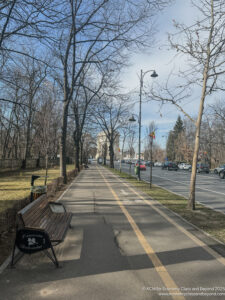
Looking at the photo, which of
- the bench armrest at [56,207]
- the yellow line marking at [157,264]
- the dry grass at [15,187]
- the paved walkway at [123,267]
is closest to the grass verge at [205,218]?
the paved walkway at [123,267]

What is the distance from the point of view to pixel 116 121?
4444 centimetres

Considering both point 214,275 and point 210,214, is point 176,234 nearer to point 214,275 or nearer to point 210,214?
point 214,275

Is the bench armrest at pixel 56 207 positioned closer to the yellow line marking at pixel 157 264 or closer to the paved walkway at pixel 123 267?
the paved walkway at pixel 123 267

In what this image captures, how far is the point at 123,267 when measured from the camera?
3.85m

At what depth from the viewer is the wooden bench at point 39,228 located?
3.89 metres

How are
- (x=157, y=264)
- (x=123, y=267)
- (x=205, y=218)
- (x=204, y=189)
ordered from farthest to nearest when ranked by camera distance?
1. (x=204, y=189)
2. (x=205, y=218)
3. (x=157, y=264)
4. (x=123, y=267)

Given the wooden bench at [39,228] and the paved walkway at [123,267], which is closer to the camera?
the paved walkway at [123,267]

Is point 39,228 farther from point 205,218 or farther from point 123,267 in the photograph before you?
point 205,218

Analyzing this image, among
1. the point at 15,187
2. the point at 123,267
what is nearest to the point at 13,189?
the point at 15,187

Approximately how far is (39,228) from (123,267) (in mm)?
1525

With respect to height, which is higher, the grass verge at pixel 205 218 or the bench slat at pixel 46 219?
the bench slat at pixel 46 219

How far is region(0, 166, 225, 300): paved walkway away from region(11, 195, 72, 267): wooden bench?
1.04ft

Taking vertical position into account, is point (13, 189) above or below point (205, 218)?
below

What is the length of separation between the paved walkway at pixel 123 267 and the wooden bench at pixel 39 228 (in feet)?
1.04
